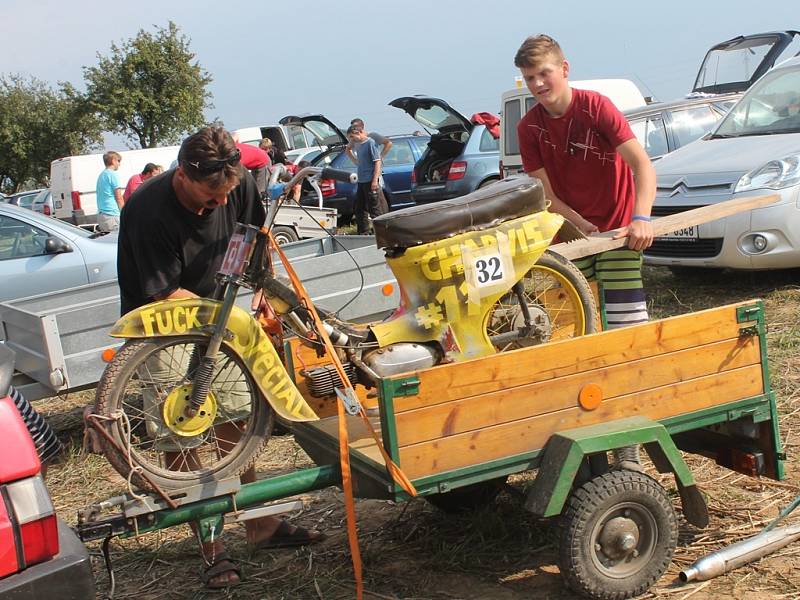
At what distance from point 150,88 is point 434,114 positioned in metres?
30.0

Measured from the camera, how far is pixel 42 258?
7.96 m

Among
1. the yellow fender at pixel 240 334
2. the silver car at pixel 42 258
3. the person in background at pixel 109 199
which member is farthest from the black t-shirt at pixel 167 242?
the person in background at pixel 109 199

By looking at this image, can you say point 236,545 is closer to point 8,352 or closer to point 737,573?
point 8,352

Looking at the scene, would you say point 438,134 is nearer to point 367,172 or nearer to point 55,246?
point 367,172

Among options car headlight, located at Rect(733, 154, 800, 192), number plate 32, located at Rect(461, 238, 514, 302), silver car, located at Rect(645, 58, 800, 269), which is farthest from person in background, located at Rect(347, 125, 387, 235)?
number plate 32, located at Rect(461, 238, 514, 302)

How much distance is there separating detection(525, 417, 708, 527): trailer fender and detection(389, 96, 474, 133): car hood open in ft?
37.0

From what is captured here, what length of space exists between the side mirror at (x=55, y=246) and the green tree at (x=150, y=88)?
3434cm

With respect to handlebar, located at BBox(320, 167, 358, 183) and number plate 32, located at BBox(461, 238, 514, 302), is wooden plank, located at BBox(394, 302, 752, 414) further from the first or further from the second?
handlebar, located at BBox(320, 167, 358, 183)

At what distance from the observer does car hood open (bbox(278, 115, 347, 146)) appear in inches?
811

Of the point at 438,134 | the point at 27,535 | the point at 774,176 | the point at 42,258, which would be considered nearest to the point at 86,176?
the point at 438,134

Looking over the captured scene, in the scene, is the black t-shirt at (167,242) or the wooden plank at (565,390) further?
the black t-shirt at (167,242)

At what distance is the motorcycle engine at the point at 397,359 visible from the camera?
3.70 m

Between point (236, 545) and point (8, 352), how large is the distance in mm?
1917

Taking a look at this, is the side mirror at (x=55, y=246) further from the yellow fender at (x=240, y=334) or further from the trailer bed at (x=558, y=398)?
the trailer bed at (x=558, y=398)
